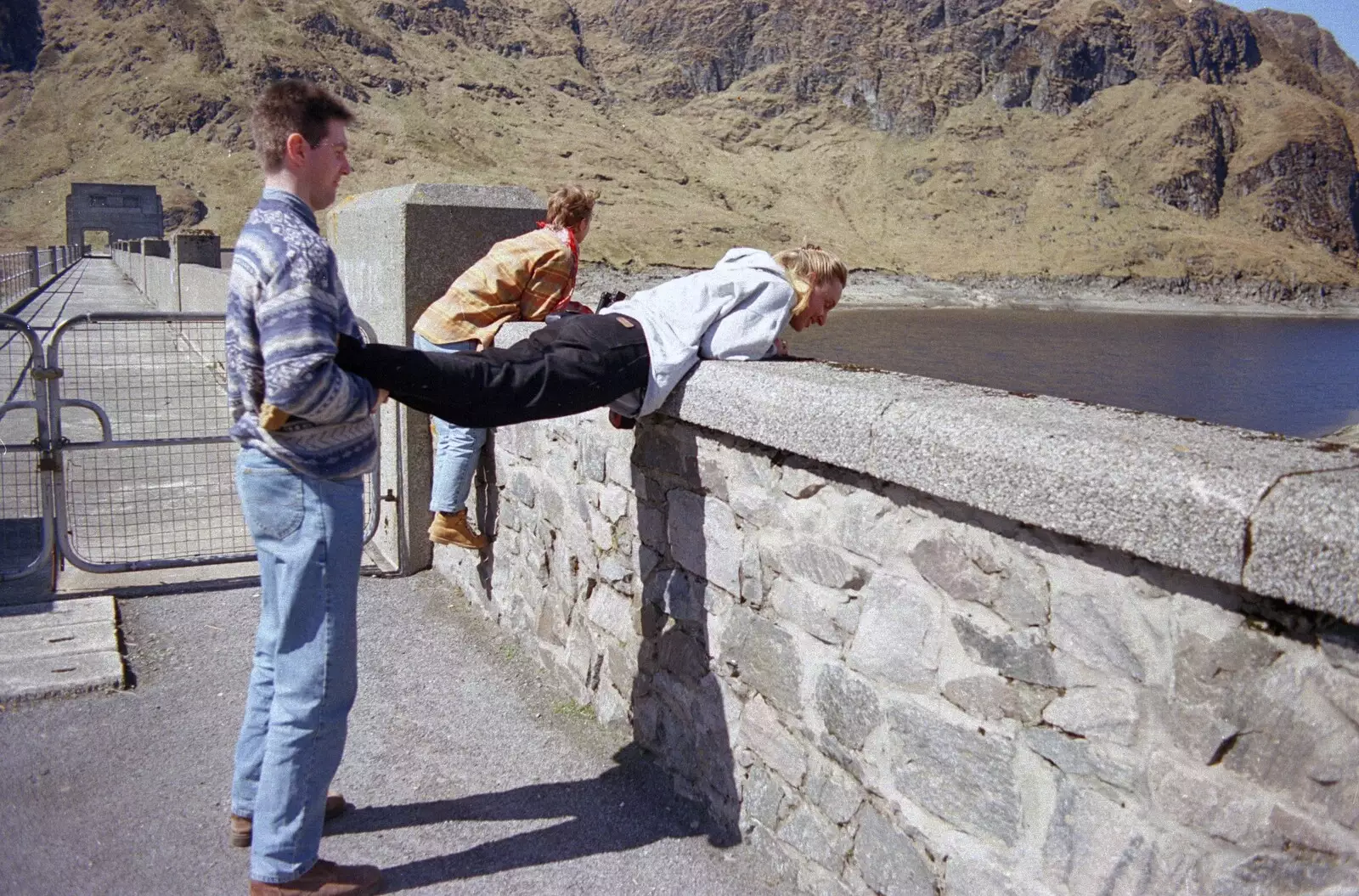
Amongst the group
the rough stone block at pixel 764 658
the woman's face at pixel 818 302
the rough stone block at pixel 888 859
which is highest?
the woman's face at pixel 818 302

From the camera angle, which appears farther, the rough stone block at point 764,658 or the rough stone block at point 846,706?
the rough stone block at point 764,658

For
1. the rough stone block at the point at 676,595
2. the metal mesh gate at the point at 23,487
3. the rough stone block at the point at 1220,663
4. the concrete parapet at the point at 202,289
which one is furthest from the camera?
the concrete parapet at the point at 202,289

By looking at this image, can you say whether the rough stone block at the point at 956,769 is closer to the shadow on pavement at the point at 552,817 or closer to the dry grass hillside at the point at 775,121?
the shadow on pavement at the point at 552,817

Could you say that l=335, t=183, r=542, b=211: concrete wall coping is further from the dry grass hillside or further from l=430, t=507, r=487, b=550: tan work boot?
the dry grass hillside

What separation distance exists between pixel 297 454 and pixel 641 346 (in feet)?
3.22

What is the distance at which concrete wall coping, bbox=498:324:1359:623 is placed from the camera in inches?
64.4

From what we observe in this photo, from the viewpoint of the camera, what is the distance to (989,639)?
221 centimetres

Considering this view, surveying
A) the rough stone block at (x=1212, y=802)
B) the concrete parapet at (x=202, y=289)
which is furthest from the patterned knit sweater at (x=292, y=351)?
the concrete parapet at (x=202, y=289)

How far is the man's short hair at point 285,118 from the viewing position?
8.19ft

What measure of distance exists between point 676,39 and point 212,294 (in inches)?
4494

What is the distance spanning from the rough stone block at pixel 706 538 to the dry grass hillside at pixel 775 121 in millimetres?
54559

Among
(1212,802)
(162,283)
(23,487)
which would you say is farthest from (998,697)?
(162,283)

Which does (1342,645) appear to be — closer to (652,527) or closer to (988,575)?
(988,575)

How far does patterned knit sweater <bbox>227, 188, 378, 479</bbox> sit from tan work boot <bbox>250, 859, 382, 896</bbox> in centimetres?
96
